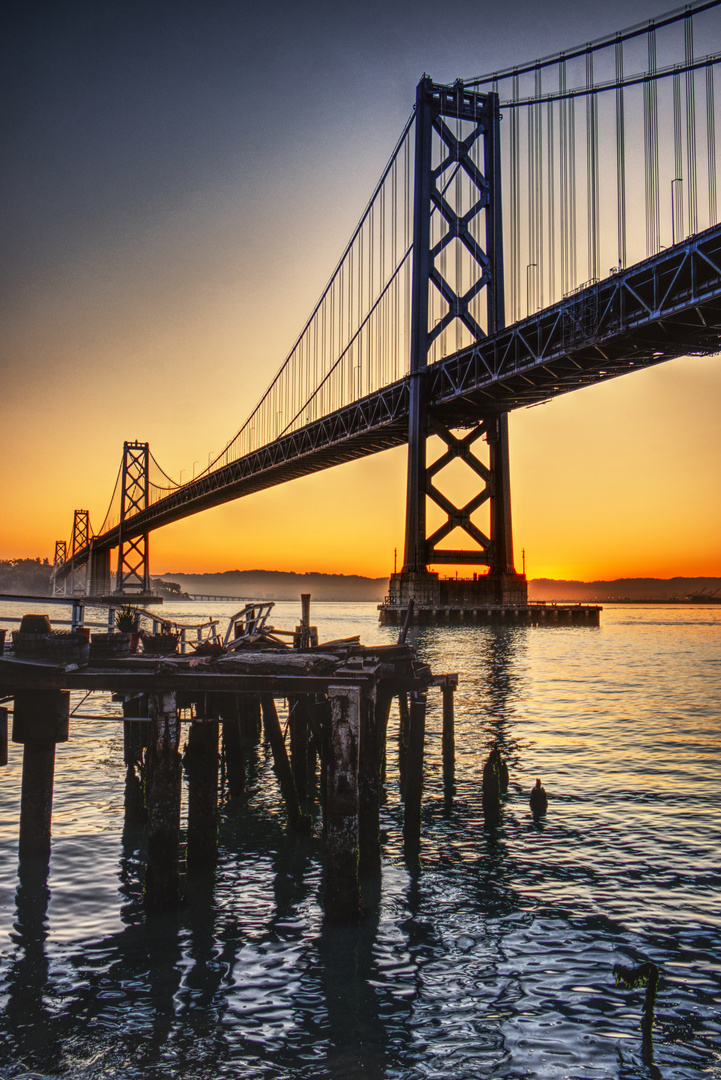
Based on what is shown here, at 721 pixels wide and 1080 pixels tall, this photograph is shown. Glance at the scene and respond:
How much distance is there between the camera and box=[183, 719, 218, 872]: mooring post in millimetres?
8758

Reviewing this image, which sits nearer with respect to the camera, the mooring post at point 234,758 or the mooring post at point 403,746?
the mooring post at point 234,758

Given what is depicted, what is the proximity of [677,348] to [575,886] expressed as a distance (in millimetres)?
34751

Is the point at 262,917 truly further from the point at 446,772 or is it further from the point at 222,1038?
the point at 446,772

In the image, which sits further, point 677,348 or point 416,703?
point 677,348

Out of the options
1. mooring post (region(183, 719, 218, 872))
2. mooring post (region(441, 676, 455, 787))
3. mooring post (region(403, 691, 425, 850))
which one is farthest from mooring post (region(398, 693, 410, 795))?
mooring post (region(183, 719, 218, 872))

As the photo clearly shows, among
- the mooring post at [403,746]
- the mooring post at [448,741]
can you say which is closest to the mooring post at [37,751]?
the mooring post at [403,746]

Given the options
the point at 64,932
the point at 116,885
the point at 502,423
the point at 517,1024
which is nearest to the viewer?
the point at 517,1024

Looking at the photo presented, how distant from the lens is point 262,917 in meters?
7.46

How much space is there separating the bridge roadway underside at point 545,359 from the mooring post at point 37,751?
30.2 m

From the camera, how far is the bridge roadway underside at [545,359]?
34094mm

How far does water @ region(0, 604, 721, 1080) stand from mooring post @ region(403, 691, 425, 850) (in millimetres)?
234

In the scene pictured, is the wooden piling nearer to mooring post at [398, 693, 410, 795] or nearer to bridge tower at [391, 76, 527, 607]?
mooring post at [398, 693, 410, 795]

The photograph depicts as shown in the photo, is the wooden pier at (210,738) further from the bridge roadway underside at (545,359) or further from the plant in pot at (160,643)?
the bridge roadway underside at (545,359)

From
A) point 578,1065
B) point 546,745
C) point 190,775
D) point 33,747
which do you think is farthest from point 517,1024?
point 546,745
